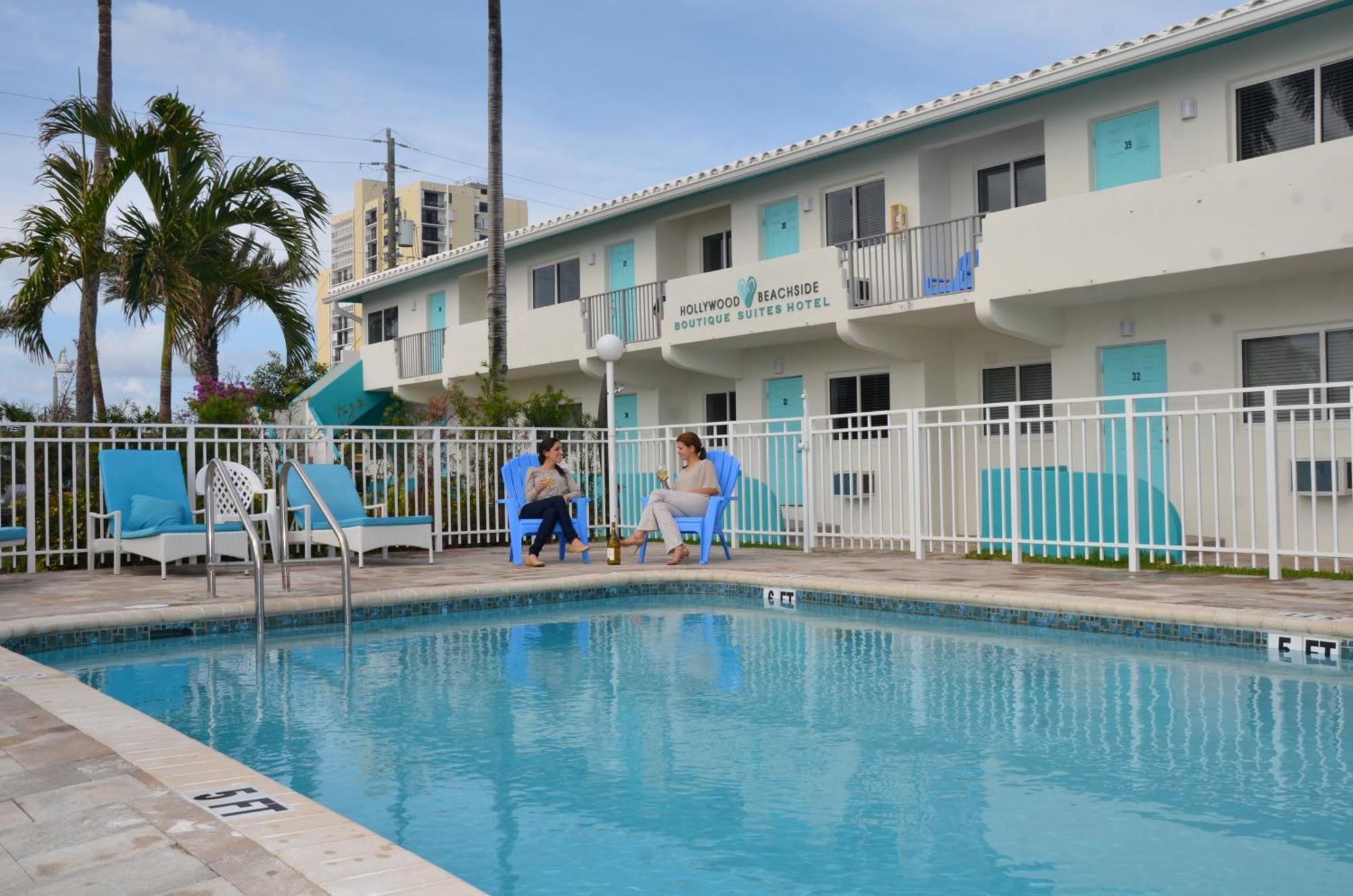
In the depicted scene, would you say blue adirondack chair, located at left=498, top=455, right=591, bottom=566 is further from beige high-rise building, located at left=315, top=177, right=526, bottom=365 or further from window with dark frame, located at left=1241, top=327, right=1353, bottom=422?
beige high-rise building, located at left=315, top=177, right=526, bottom=365

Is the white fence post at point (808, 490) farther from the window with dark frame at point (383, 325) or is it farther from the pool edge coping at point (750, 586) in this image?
the window with dark frame at point (383, 325)

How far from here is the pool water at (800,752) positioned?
10.6 ft

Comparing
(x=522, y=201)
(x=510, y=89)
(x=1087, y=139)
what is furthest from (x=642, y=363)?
(x=522, y=201)

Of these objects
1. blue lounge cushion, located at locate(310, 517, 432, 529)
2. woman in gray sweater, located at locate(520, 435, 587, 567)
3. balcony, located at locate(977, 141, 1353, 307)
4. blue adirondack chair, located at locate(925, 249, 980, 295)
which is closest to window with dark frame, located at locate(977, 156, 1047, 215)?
blue adirondack chair, located at locate(925, 249, 980, 295)

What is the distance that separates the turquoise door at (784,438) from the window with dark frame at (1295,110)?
5627mm

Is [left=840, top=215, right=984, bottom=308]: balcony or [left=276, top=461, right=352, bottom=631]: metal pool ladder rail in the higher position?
[left=840, top=215, right=984, bottom=308]: balcony

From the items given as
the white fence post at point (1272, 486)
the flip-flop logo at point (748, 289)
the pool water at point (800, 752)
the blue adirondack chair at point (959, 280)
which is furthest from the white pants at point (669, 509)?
the flip-flop logo at point (748, 289)

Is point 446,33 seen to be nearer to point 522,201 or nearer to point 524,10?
point 524,10

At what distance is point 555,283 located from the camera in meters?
22.9

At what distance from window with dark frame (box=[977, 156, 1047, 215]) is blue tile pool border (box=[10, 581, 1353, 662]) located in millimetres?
7833

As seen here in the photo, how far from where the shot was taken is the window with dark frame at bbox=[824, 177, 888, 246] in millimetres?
16344

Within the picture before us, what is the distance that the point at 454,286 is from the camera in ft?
82.7

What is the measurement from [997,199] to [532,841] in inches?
538

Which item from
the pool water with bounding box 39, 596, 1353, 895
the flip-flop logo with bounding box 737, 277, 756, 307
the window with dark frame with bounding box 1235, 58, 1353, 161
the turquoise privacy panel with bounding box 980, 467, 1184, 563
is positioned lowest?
the pool water with bounding box 39, 596, 1353, 895
